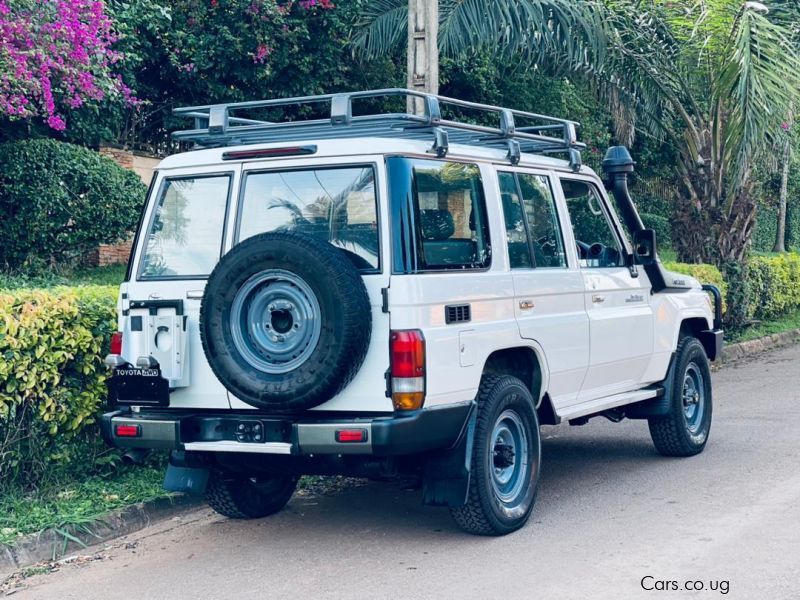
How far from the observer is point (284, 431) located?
578 cm

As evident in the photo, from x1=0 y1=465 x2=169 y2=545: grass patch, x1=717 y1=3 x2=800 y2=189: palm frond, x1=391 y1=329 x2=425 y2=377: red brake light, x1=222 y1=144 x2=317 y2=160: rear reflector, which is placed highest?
x1=717 y1=3 x2=800 y2=189: palm frond

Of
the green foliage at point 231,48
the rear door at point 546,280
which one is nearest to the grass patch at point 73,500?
the rear door at point 546,280

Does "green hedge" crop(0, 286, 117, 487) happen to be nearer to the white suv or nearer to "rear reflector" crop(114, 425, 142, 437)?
the white suv

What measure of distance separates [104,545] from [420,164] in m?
2.85

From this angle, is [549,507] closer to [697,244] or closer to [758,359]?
[758,359]

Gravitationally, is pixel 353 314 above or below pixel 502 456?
above

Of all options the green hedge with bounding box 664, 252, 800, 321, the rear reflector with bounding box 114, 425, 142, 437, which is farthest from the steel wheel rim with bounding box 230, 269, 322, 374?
the green hedge with bounding box 664, 252, 800, 321

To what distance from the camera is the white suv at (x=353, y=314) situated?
5598 mm

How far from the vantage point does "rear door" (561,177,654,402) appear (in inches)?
289

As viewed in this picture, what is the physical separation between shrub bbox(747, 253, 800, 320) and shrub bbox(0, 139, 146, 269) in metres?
9.33

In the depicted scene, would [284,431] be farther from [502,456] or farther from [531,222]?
[531,222]

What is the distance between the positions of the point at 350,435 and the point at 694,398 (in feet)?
13.4

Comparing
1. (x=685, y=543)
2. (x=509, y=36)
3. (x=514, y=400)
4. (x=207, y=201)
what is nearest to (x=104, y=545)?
(x=207, y=201)

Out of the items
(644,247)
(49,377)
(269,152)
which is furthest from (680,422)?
(49,377)
